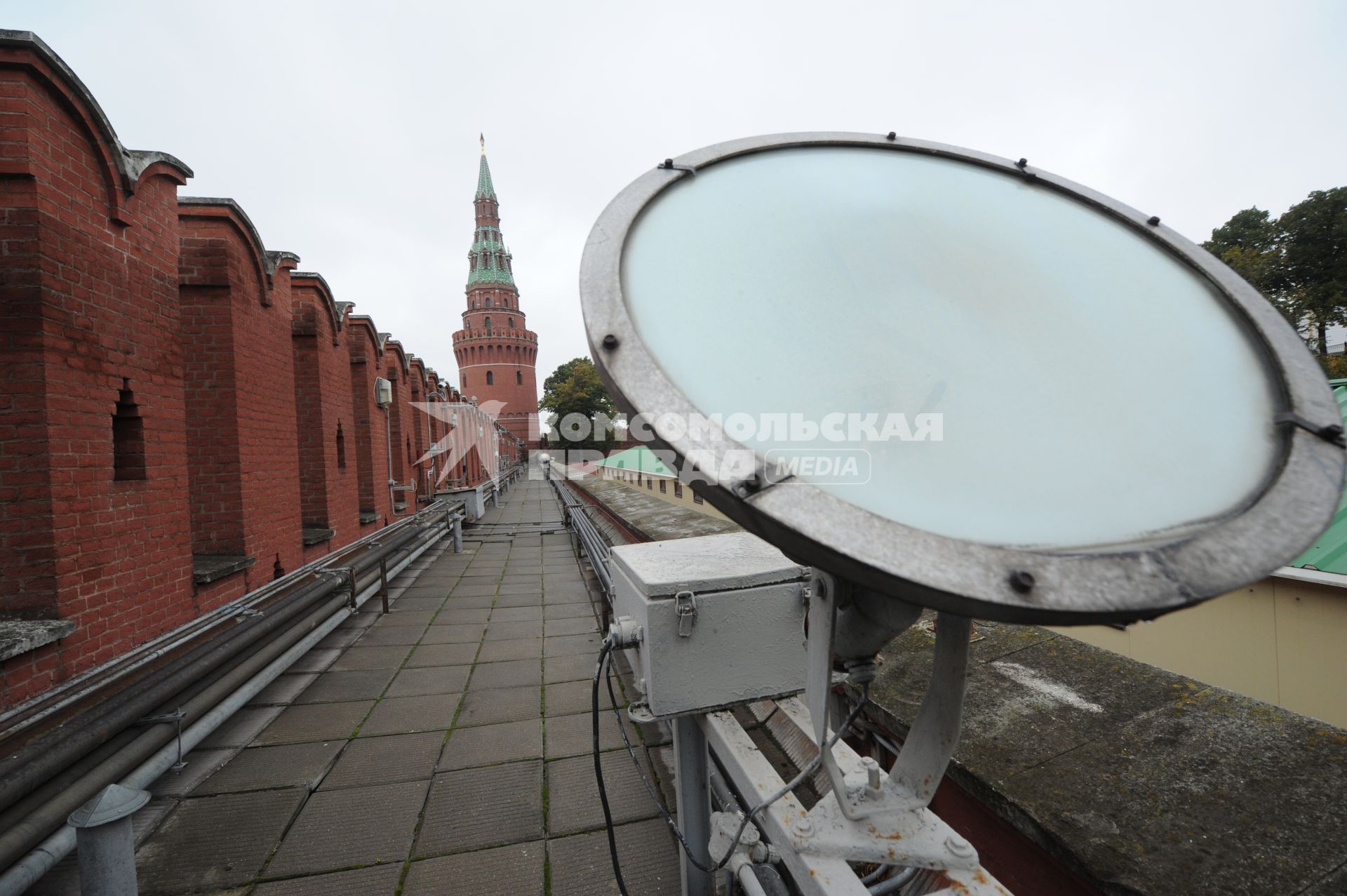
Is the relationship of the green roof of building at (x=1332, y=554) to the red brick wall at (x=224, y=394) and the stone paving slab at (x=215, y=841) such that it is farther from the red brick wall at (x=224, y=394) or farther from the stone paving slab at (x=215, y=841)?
the red brick wall at (x=224, y=394)

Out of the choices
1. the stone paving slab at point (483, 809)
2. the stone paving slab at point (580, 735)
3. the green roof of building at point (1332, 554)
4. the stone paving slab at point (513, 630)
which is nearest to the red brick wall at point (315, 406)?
the stone paving slab at point (513, 630)

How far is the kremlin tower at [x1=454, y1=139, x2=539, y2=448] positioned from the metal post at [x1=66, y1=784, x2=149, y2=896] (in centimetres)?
5445

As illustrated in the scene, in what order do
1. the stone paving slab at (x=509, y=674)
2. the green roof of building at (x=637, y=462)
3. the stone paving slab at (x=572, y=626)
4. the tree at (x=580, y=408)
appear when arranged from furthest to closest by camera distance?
the tree at (x=580, y=408) → the green roof of building at (x=637, y=462) → the stone paving slab at (x=572, y=626) → the stone paving slab at (x=509, y=674)

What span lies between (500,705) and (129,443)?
106 inches

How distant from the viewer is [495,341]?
5662cm

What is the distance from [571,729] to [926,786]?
2.72 meters

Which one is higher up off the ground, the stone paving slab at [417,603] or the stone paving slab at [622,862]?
the stone paving slab at [417,603]

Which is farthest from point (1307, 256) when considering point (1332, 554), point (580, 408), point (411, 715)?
point (580, 408)

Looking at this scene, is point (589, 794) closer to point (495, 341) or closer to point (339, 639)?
point (339, 639)

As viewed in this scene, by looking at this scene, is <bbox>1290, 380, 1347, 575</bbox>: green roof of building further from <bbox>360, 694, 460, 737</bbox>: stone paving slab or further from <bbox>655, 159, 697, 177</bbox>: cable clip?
<bbox>360, 694, 460, 737</bbox>: stone paving slab

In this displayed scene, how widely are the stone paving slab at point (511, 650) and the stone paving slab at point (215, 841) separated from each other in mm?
1881

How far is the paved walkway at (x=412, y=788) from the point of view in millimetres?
2307

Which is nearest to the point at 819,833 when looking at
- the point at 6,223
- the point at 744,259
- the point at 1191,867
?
the point at 1191,867

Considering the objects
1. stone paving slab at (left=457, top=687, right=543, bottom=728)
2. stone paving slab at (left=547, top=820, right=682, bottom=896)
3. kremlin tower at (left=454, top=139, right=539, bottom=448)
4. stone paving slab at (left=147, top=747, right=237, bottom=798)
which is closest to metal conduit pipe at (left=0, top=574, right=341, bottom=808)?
stone paving slab at (left=147, top=747, right=237, bottom=798)
